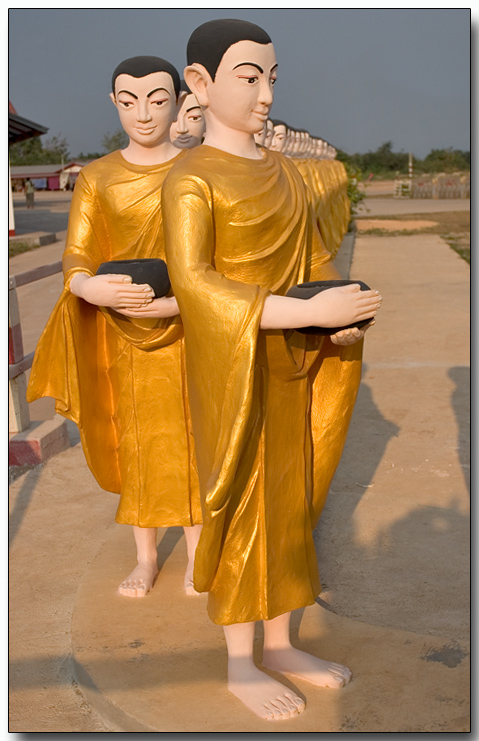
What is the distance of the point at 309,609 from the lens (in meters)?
2.95

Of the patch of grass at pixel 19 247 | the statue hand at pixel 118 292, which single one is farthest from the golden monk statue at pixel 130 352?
the patch of grass at pixel 19 247

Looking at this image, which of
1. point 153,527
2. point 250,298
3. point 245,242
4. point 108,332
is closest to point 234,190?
point 245,242

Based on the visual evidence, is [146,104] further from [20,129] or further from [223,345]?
[20,129]

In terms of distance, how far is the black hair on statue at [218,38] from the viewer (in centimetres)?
210

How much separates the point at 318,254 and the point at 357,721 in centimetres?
137

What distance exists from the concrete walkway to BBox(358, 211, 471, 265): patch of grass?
860 cm

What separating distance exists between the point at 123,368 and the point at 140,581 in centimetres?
83

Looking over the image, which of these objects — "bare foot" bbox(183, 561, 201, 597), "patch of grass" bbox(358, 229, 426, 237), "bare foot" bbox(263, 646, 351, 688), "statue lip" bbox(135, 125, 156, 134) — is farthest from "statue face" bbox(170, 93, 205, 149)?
"patch of grass" bbox(358, 229, 426, 237)

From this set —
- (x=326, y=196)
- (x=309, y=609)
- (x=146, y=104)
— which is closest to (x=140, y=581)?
(x=309, y=609)

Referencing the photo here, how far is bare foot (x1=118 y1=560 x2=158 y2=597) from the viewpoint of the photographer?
122 inches

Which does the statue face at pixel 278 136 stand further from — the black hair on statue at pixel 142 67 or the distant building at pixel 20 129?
the distant building at pixel 20 129

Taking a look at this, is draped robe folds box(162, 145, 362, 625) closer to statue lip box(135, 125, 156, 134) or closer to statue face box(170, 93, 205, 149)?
statue lip box(135, 125, 156, 134)

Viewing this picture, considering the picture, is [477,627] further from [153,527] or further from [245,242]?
[245,242]

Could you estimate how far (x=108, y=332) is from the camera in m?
3.05
